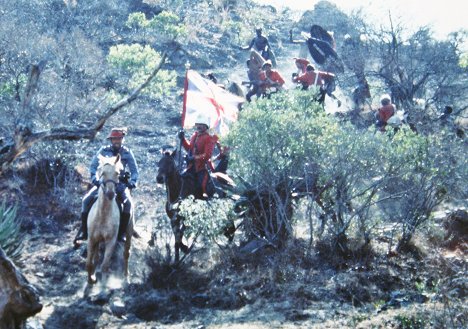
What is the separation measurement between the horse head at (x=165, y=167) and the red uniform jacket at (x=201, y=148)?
2.15ft

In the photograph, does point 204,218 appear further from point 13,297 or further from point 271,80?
point 271,80

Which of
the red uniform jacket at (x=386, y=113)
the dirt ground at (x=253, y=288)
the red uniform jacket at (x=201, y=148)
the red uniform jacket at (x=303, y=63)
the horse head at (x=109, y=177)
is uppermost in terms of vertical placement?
the red uniform jacket at (x=303, y=63)

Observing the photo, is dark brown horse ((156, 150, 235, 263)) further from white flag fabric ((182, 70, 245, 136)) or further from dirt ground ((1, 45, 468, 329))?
white flag fabric ((182, 70, 245, 136))

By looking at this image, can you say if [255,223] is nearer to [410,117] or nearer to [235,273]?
[235,273]

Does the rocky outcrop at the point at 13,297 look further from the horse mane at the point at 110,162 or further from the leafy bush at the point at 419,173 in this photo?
the leafy bush at the point at 419,173

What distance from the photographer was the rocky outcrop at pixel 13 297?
20.7 feet

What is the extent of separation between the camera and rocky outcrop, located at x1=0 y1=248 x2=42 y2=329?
632 cm

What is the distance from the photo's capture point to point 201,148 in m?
12.9

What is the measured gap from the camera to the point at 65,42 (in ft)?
84.8

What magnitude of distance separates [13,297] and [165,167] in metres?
6.02

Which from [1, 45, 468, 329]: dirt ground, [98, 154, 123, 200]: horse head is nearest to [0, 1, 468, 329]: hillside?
[1, 45, 468, 329]: dirt ground

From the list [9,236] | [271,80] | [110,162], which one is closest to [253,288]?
[110,162]

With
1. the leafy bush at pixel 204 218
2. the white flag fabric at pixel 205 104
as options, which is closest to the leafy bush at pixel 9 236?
the leafy bush at pixel 204 218

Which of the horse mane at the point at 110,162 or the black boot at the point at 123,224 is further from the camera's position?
the black boot at the point at 123,224
